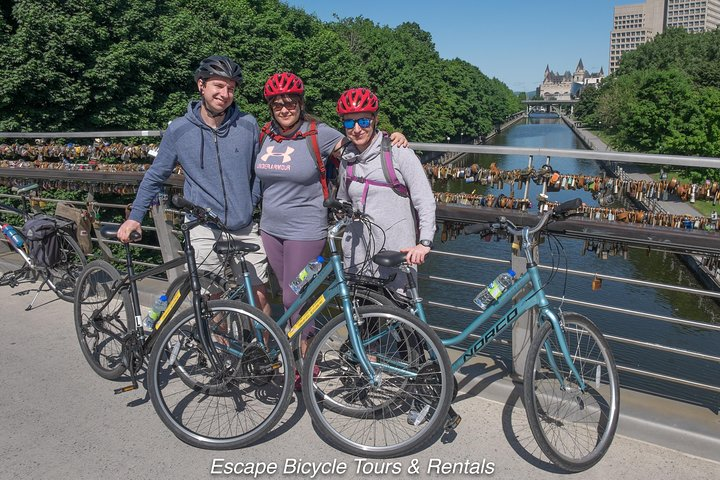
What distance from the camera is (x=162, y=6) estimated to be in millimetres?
25688

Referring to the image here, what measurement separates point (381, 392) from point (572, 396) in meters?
0.99

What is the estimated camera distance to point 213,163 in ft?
12.7

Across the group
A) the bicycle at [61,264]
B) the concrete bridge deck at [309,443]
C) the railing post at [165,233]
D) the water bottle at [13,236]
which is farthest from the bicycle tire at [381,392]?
the water bottle at [13,236]

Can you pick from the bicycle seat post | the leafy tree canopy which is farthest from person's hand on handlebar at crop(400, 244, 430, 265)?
the leafy tree canopy

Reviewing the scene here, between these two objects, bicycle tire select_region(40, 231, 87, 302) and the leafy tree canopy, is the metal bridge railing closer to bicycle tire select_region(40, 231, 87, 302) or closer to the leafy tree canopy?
bicycle tire select_region(40, 231, 87, 302)

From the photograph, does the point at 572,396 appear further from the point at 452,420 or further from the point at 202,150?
the point at 202,150

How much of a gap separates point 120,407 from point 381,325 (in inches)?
67.4

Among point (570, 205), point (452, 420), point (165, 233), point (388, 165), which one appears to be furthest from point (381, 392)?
point (165, 233)

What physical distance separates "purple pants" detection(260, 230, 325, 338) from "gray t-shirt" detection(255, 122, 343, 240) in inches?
1.7

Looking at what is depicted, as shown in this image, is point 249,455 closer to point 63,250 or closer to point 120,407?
point 120,407

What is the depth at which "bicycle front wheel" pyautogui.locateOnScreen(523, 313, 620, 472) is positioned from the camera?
3.17m

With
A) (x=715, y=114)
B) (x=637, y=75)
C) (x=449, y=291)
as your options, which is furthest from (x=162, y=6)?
(x=637, y=75)

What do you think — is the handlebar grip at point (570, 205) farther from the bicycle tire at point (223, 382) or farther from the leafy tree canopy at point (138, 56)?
the leafy tree canopy at point (138, 56)

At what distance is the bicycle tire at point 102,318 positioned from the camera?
13.9 feet
